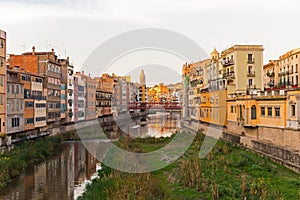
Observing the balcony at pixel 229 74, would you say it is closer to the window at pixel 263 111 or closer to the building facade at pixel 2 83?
the window at pixel 263 111

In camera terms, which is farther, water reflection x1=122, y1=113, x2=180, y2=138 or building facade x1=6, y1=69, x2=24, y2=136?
water reflection x1=122, y1=113, x2=180, y2=138

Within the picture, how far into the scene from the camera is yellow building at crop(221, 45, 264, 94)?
3441cm

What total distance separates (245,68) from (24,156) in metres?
21.6

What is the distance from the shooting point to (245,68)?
3466 centimetres

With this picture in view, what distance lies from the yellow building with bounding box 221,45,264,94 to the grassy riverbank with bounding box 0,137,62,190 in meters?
17.7

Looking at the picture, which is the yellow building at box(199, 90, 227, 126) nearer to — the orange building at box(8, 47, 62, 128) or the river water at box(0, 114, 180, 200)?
the river water at box(0, 114, 180, 200)

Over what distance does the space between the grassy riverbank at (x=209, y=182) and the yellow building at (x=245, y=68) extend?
40.7 ft

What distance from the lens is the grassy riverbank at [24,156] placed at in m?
21.0

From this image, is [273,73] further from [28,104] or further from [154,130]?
[28,104]

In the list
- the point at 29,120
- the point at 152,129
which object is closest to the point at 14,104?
the point at 29,120

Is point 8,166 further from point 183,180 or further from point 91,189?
point 183,180

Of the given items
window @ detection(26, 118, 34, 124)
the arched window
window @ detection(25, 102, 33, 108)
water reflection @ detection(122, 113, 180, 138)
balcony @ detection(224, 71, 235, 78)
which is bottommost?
water reflection @ detection(122, 113, 180, 138)

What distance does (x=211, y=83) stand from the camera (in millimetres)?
39062

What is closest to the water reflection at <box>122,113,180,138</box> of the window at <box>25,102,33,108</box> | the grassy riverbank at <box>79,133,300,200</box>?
the window at <box>25,102,33,108</box>
